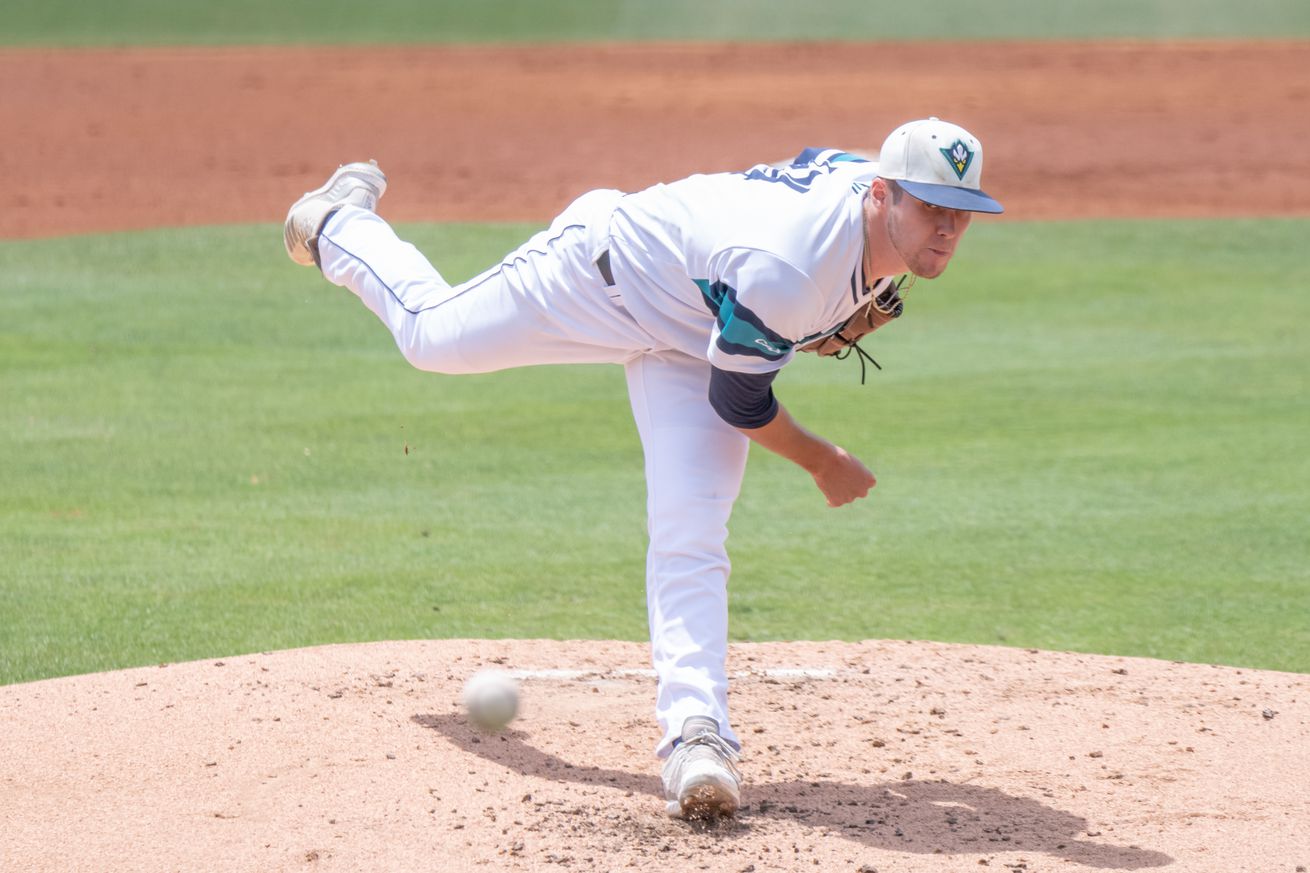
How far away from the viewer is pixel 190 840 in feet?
11.7

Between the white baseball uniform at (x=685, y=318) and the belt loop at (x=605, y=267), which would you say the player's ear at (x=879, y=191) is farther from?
the belt loop at (x=605, y=267)

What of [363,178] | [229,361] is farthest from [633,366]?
[229,361]

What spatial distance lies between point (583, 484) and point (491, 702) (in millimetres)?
3201

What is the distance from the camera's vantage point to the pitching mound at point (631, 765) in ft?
11.7

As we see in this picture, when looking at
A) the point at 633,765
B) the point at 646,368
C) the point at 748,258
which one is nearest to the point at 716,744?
the point at 633,765

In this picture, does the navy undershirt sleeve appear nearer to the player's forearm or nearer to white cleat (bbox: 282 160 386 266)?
the player's forearm

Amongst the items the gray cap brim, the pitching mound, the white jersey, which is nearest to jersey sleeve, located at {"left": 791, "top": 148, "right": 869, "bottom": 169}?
the white jersey

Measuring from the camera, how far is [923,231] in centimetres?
353

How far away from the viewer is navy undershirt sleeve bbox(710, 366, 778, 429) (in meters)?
3.61

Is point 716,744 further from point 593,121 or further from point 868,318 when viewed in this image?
point 593,121

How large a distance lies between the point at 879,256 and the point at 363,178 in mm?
1981

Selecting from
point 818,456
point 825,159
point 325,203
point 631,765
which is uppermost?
point 325,203

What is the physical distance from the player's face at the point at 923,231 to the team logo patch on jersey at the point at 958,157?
0.29 feet

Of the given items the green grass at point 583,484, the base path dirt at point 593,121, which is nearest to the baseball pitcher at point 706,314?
the green grass at point 583,484
